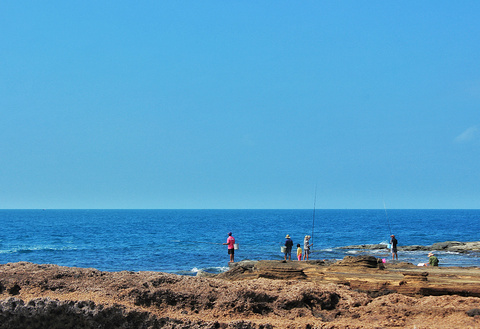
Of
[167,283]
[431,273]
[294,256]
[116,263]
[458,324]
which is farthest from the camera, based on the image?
[116,263]

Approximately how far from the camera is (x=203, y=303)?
25.2ft

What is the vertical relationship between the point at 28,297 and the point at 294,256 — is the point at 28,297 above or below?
above

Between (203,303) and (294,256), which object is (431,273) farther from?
(294,256)

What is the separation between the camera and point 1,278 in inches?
328

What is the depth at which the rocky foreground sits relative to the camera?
711cm

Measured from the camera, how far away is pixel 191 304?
7.68 m

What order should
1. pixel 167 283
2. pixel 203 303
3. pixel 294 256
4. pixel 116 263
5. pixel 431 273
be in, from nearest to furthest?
1. pixel 203 303
2. pixel 167 283
3. pixel 431 273
4. pixel 294 256
5. pixel 116 263

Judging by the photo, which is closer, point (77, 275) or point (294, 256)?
point (77, 275)

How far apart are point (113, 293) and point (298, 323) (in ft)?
10.7

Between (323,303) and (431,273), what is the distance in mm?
6260

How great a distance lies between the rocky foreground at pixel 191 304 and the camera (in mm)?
7109

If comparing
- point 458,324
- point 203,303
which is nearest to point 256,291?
point 203,303

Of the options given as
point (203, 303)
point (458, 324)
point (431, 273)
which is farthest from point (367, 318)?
point (431, 273)

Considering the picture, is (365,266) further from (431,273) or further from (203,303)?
(203,303)
